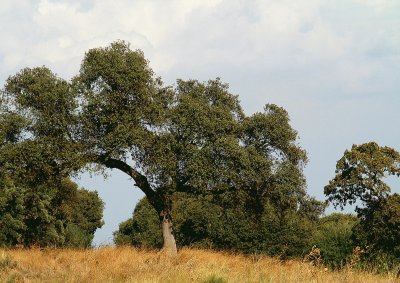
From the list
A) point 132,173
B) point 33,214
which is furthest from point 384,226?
point 33,214

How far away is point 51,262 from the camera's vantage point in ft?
66.0

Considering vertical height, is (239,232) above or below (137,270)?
above

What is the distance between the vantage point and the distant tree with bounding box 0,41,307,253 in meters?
31.5

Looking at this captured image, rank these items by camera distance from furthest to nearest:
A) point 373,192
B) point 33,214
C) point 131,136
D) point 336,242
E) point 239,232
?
point 239,232
point 336,242
point 33,214
point 373,192
point 131,136

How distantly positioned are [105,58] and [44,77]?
4022 millimetres

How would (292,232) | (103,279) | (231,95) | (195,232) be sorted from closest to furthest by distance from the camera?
(103,279) → (231,95) → (292,232) → (195,232)

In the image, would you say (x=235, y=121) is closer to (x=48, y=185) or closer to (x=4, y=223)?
(x=48, y=185)

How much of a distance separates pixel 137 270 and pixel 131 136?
14776 millimetres

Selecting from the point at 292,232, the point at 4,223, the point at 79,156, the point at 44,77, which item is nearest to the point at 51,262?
the point at 79,156

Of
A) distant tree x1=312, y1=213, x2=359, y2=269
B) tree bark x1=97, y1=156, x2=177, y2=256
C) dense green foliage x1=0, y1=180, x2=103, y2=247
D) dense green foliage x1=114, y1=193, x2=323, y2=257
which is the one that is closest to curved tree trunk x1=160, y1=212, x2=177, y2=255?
tree bark x1=97, y1=156, x2=177, y2=256

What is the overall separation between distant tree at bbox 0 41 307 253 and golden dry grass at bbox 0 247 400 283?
8682 mm

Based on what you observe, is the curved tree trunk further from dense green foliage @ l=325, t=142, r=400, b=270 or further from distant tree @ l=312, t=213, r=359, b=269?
distant tree @ l=312, t=213, r=359, b=269

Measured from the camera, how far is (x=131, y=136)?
31.0 meters

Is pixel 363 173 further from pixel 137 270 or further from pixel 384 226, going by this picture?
pixel 137 270
